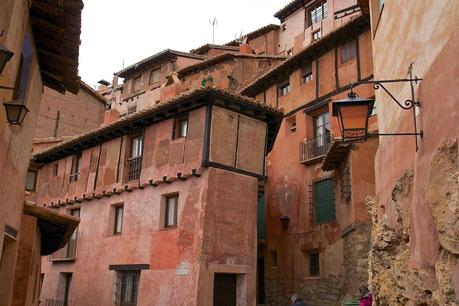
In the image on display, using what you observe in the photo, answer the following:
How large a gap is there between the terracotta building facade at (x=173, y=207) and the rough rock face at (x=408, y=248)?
7.96 meters

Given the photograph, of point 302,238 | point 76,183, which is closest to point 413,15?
point 302,238

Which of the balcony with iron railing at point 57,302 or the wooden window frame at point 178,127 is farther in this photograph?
the balcony with iron railing at point 57,302

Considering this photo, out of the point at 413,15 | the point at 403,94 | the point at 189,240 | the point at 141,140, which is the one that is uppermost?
the point at 141,140

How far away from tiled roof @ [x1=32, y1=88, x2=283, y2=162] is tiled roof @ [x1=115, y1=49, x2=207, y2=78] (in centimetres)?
1784

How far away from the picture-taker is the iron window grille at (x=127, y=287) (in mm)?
17406

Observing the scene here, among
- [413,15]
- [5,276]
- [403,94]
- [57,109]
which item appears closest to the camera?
[413,15]

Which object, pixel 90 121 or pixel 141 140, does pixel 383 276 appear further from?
pixel 90 121

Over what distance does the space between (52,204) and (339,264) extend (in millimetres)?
13272

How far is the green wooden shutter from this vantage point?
20.5m

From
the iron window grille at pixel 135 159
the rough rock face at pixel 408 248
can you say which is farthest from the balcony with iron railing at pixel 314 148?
the rough rock face at pixel 408 248

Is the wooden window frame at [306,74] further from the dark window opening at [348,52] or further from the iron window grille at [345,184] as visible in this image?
the iron window grille at [345,184]

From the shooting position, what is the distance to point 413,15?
6.82 m

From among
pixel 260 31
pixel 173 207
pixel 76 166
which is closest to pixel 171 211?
pixel 173 207

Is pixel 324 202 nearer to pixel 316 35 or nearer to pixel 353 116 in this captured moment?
pixel 353 116
